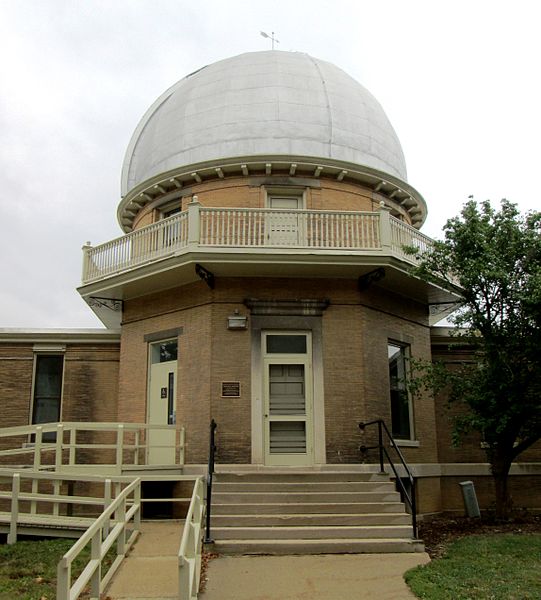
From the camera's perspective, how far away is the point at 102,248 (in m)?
15.8

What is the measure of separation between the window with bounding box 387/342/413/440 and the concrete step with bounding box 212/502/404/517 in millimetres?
3805

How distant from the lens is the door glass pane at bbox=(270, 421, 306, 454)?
13586 mm

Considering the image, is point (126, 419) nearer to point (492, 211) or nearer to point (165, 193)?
point (165, 193)

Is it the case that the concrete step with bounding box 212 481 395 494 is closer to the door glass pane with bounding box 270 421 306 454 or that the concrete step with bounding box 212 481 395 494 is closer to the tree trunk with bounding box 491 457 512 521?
the door glass pane with bounding box 270 421 306 454

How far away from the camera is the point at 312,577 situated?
26.6ft

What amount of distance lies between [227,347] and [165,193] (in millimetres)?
5306

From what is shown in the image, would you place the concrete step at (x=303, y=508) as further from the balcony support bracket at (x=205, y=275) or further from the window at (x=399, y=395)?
the balcony support bracket at (x=205, y=275)

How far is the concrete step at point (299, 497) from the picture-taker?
10966mm

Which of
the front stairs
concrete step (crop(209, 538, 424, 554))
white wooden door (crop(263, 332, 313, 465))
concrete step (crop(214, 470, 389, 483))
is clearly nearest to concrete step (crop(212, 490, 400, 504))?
the front stairs

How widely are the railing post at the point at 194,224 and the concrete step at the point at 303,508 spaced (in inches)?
205

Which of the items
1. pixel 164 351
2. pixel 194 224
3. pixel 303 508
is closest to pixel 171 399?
pixel 164 351

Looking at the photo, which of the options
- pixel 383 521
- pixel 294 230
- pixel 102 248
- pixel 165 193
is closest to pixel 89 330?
pixel 102 248

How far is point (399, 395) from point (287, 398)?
279cm

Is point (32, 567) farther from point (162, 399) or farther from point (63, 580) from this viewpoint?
point (162, 399)
